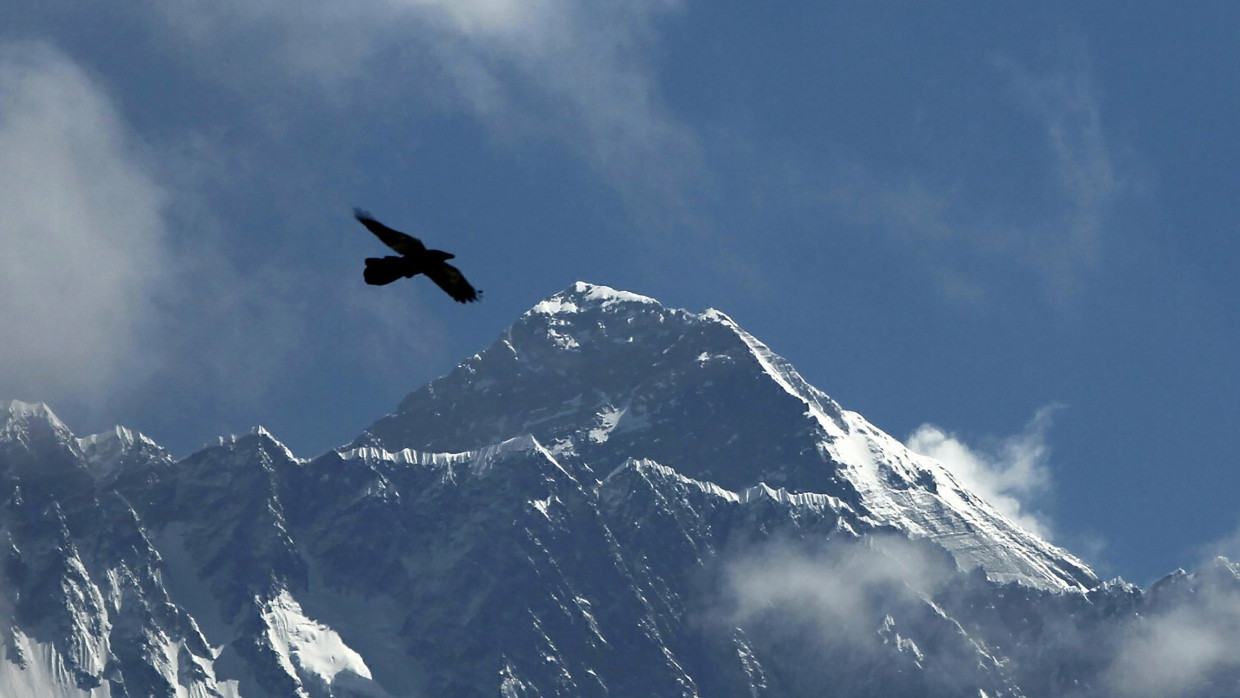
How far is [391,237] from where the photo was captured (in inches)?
2005

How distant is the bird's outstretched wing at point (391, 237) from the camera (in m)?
50.7

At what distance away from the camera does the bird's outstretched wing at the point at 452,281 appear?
5128cm

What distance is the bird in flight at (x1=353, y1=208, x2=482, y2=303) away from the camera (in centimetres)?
5094

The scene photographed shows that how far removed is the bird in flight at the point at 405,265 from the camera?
167 feet

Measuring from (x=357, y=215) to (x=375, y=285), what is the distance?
4.93 ft

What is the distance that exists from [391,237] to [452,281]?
1623 mm

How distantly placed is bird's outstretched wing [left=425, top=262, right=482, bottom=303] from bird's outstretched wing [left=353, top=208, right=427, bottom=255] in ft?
2.03

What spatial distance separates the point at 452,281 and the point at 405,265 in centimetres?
112

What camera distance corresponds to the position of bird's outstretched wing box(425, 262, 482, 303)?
51281 mm

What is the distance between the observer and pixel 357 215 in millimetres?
51281

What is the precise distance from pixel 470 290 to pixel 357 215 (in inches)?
111

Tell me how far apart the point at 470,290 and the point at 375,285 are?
197cm

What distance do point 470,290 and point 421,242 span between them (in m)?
1.66

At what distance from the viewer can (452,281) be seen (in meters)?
51.5
